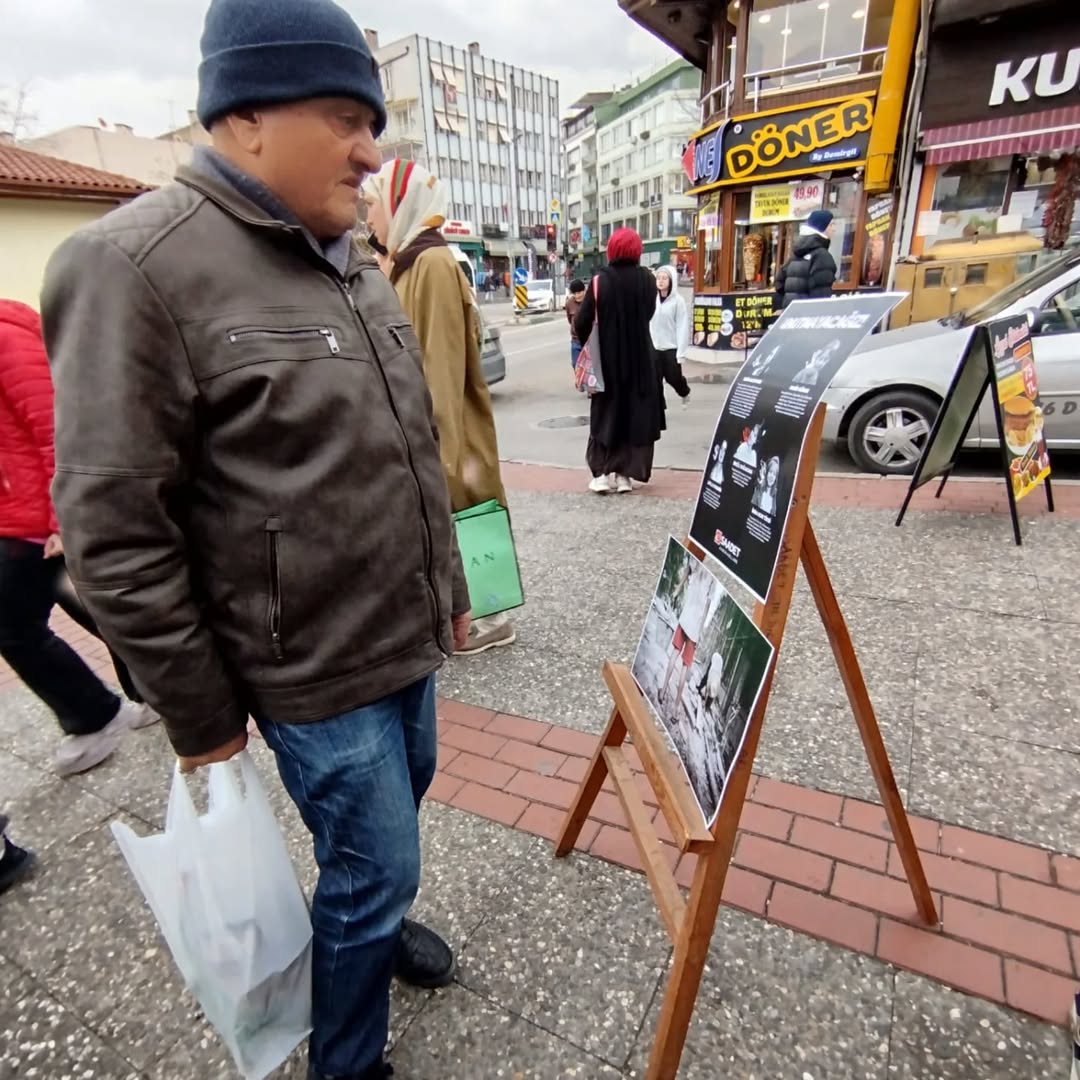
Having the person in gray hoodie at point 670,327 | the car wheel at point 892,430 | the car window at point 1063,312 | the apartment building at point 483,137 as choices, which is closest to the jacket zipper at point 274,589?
the car wheel at point 892,430

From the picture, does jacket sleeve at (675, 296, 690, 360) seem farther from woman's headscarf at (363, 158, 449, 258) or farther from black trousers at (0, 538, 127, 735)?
black trousers at (0, 538, 127, 735)

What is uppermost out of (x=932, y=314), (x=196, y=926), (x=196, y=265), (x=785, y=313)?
(x=196, y=265)

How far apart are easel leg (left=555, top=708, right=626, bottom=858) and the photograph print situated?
132 millimetres

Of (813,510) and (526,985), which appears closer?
(526,985)

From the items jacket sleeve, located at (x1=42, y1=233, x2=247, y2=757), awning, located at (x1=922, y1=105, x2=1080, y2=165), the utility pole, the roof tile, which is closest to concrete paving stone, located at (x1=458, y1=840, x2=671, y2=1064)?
jacket sleeve, located at (x1=42, y1=233, x2=247, y2=757)

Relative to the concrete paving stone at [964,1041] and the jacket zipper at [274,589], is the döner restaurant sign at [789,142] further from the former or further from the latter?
the jacket zipper at [274,589]

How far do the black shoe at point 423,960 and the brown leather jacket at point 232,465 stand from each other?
3.05 feet

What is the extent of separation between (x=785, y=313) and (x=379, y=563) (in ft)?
3.86

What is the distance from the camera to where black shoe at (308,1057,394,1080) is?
1510mm

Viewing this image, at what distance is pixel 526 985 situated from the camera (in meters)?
1.85

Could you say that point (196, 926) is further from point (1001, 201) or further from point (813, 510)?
point (1001, 201)

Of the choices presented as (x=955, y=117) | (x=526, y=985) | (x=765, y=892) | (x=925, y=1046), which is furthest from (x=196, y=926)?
(x=955, y=117)

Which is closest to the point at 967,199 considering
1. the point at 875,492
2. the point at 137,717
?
the point at 875,492

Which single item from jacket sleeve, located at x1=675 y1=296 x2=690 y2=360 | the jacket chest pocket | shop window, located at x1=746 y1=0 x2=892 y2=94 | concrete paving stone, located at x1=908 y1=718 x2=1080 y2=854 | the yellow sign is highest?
shop window, located at x1=746 y1=0 x2=892 y2=94
